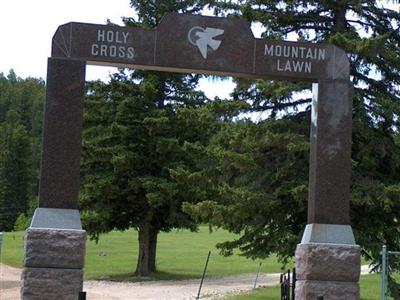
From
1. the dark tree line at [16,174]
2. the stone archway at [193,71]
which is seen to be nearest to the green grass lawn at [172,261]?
the stone archway at [193,71]

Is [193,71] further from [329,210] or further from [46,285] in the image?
[46,285]

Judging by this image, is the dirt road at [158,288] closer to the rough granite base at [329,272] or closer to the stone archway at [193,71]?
the stone archway at [193,71]

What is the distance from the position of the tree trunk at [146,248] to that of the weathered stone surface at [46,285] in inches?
742

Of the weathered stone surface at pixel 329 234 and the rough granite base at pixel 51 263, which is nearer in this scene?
the rough granite base at pixel 51 263

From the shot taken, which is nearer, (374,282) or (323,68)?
(323,68)

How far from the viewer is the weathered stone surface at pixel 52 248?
986 cm

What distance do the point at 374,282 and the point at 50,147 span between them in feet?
57.7

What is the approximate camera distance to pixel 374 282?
81.5 ft

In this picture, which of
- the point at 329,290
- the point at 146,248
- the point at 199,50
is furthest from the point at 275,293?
the point at 199,50

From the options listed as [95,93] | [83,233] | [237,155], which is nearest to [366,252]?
[237,155]

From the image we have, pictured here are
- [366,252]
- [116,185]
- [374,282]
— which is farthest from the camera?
[116,185]

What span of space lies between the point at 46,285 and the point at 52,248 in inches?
20.9

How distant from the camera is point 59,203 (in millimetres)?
10102

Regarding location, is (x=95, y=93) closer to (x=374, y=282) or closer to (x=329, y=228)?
(x=374, y=282)
